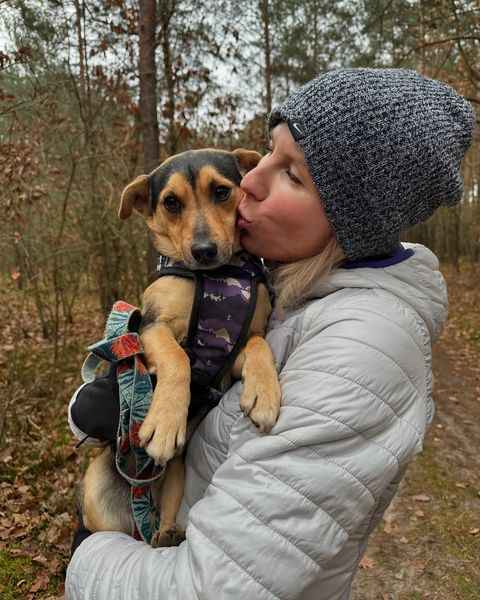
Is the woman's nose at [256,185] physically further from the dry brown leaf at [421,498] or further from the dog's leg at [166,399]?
the dry brown leaf at [421,498]

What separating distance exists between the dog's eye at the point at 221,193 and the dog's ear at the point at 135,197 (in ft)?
1.59

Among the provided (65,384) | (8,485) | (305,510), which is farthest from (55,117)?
(305,510)

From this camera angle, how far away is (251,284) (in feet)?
7.93

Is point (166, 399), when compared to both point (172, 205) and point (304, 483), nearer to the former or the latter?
point (304, 483)

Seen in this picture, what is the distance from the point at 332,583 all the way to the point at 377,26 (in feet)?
40.9

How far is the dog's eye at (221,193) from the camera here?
2.75m

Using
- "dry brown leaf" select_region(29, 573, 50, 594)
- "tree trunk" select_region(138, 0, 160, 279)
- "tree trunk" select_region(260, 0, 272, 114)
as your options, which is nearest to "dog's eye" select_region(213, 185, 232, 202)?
"dry brown leaf" select_region(29, 573, 50, 594)

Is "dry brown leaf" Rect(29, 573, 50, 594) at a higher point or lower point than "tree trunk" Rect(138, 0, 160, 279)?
lower

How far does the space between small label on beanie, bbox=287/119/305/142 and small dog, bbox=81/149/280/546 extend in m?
0.75

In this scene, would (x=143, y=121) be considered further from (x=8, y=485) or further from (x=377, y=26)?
(x=377, y=26)

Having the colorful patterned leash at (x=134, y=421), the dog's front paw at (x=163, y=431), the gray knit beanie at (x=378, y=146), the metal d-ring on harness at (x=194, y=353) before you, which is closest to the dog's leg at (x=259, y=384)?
the metal d-ring on harness at (x=194, y=353)

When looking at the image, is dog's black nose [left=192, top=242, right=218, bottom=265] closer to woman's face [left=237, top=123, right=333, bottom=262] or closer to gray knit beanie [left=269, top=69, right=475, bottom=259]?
woman's face [left=237, top=123, right=333, bottom=262]

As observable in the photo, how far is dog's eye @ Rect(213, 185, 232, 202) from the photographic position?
2.75m

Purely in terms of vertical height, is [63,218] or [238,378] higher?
[63,218]
